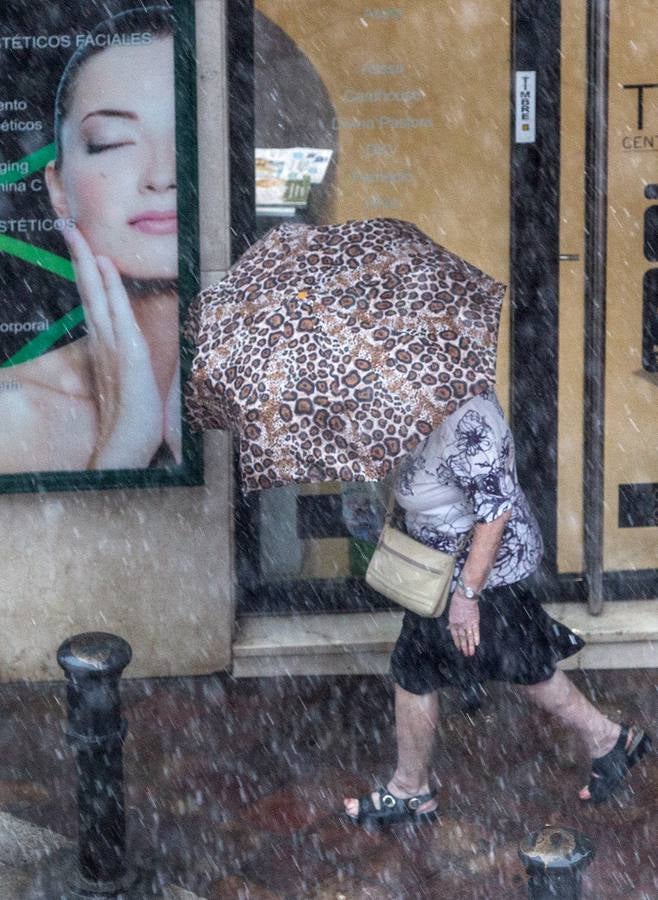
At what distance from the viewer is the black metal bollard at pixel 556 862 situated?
10.6 ft

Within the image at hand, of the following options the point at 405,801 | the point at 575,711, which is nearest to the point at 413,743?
the point at 405,801

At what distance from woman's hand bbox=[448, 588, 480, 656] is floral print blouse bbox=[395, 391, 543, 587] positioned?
0.40 ft

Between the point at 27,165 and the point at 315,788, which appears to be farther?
the point at 27,165

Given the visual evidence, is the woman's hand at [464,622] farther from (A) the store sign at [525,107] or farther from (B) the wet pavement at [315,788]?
(A) the store sign at [525,107]

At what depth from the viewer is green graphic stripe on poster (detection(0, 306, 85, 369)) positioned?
5.97m

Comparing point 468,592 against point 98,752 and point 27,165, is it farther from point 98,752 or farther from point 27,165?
point 27,165

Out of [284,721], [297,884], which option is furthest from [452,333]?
[284,721]

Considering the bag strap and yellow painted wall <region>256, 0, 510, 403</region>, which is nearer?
the bag strap

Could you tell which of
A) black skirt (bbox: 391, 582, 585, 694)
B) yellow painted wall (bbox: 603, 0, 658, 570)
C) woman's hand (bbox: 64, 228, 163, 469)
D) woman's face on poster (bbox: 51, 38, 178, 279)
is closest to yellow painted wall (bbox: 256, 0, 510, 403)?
yellow painted wall (bbox: 603, 0, 658, 570)

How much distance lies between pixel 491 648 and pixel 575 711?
434mm

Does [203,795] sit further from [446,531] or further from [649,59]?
[649,59]

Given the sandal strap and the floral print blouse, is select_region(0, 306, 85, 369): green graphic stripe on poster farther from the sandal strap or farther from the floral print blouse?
the sandal strap

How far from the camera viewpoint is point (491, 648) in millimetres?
4754

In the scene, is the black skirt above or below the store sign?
below
